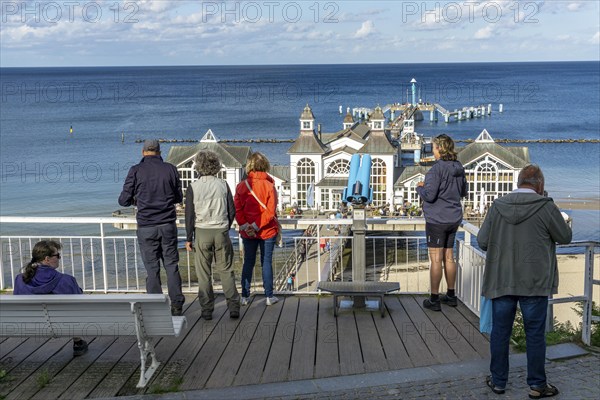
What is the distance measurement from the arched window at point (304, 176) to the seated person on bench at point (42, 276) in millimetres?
35488

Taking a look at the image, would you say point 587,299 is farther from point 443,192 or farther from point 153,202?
point 153,202

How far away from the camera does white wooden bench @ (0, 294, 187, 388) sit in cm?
551

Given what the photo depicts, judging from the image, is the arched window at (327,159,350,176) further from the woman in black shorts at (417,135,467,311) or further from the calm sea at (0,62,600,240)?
the woman in black shorts at (417,135,467,311)

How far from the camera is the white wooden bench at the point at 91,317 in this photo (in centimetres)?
551

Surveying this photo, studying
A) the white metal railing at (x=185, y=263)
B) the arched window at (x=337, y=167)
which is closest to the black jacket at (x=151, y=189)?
the white metal railing at (x=185, y=263)

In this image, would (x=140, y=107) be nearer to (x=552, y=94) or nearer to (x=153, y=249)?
(x=552, y=94)

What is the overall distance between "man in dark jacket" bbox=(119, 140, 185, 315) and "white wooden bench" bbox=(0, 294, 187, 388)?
55.3 inches

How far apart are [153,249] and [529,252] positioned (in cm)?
377

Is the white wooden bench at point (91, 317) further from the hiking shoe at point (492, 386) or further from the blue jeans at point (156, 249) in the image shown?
the hiking shoe at point (492, 386)

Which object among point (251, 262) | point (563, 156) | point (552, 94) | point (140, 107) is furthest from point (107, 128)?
point (552, 94)

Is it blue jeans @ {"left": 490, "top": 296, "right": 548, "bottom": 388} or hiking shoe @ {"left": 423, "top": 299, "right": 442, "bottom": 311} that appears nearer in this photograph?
blue jeans @ {"left": 490, "top": 296, "right": 548, "bottom": 388}

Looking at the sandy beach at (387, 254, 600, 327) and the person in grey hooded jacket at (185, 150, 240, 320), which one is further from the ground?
the person in grey hooded jacket at (185, 150, 240, 320)

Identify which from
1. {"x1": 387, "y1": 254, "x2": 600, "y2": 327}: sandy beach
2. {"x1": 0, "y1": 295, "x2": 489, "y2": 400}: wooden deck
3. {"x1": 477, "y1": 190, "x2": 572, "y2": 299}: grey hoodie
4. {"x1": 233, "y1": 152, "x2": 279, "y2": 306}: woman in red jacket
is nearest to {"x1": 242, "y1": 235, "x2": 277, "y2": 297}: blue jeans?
{"x1": 233, "y1": 152, "x2": 279, "y2": 306}: woman in red jacket

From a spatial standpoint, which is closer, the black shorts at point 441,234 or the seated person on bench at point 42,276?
the seated person on bench at point 42,276
